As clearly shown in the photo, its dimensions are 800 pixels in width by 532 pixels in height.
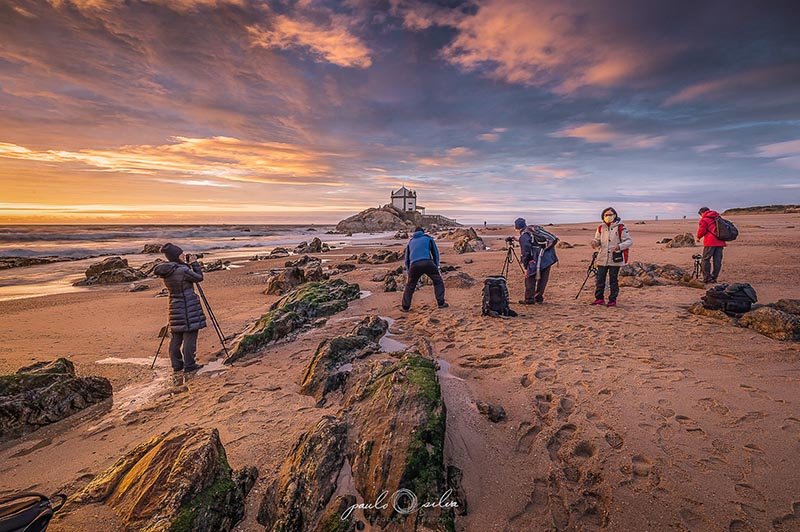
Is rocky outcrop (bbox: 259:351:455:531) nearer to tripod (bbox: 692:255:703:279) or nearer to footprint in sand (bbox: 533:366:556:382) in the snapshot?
footprint in sand (bbox: 533:366:556:382)

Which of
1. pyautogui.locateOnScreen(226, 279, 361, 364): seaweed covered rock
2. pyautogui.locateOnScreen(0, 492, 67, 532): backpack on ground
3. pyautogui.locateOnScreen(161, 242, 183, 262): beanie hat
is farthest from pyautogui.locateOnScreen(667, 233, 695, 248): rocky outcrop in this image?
pyautogui.locateOnScreen(0, 492, 67, 532): backpack on ground

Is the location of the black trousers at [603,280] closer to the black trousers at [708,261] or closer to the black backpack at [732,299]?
the black backpack at [732,299]

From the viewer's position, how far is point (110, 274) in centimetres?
1903

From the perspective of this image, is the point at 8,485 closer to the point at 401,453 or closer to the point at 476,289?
the point at 401,453

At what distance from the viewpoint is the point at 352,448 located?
357cm

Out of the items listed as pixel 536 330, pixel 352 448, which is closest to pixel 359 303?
pixel 536 330

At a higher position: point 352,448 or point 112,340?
point 352,448

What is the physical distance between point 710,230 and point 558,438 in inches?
479

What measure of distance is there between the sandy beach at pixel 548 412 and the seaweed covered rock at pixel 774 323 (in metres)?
0.25

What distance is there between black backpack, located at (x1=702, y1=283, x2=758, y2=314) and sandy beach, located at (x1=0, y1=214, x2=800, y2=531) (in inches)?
22.6

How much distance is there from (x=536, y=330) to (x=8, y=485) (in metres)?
8.70

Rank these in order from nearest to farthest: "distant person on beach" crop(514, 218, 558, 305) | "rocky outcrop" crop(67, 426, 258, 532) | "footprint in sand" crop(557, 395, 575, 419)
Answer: "rocky outcrop" crop(67, 426, 258, 532) < "footprint in sand" crop(557, 395, 575, 419) < "distant person on beach" crop(514, 218, 558, 305)

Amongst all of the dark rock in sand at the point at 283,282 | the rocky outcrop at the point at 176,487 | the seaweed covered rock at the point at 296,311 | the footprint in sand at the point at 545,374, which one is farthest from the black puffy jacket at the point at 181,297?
the footprint in sand at the point at 545,374

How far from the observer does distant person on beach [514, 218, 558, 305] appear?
10.1 metres
